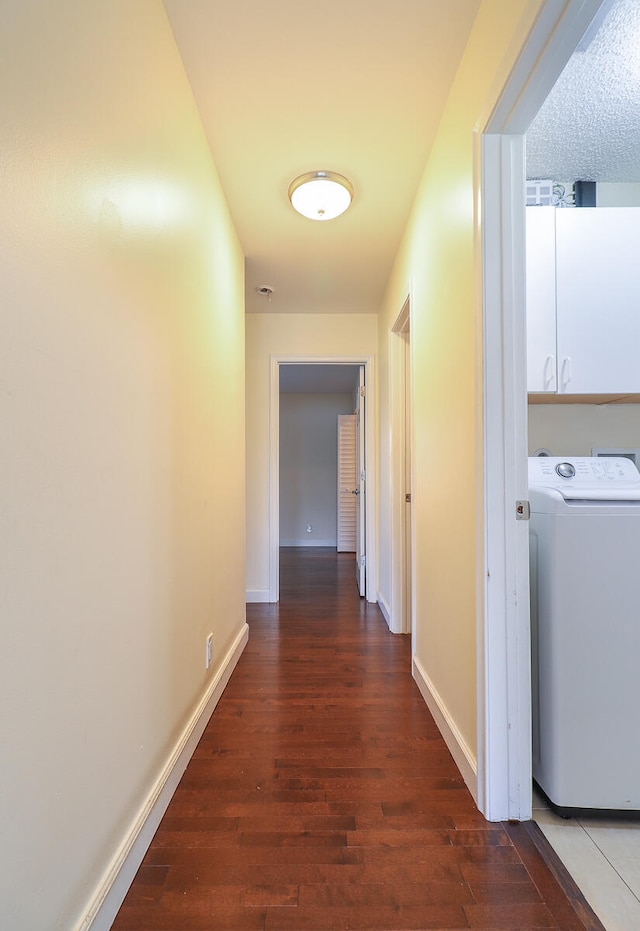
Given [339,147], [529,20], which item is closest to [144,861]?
[529,20]

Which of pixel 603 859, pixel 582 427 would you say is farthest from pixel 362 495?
pixel 603 859

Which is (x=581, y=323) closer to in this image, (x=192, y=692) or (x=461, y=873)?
(x=461, y=873)

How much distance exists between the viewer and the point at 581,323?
6.22 ft

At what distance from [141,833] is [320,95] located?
2.42 metres

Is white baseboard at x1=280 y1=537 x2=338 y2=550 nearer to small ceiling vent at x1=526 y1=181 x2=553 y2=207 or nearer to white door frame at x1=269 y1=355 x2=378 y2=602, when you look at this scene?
white door frame at x1=269 y1=355 x2=378 y2=602

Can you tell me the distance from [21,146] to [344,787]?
71.4 inches

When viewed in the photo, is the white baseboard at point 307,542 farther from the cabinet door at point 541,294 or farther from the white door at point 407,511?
the cabinet door at point 541,294

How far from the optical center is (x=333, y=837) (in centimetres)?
129

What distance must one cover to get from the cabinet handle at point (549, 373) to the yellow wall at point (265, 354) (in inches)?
82.5

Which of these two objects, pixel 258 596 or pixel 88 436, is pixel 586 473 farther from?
pixel 258 596

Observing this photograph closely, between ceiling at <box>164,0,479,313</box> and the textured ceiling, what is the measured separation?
405mm

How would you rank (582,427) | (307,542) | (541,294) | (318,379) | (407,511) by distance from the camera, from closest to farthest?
(541,294), (582,427), (407,511), (318,379), (307,542)

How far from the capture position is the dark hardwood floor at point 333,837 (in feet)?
3.49

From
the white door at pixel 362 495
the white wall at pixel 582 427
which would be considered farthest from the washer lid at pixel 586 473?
the white door at pixel 362 495
